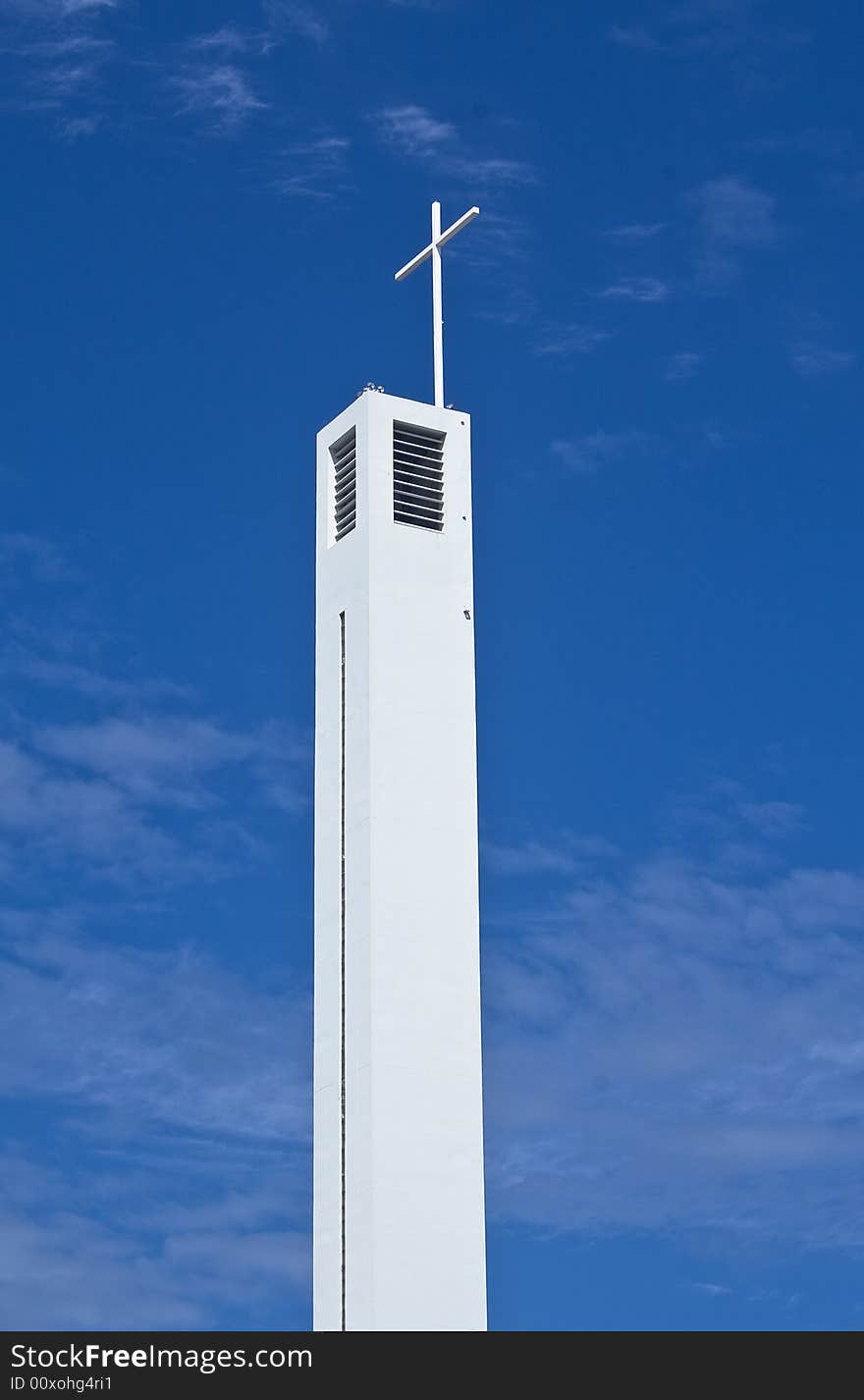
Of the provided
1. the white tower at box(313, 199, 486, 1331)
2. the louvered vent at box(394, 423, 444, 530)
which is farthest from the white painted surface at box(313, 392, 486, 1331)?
the louvered vent at box(394, 423, 444, 530)

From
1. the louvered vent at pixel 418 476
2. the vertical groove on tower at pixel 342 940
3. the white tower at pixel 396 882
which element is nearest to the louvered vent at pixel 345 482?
the white tower at pixel 396 882

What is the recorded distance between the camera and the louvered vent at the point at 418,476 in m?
50.8

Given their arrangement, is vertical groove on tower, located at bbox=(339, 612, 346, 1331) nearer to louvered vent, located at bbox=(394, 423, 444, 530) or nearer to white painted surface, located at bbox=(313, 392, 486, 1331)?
white painted surface, located at bbox=(313, 392, 486, 1331)

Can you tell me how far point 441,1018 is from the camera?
4703 centimetres

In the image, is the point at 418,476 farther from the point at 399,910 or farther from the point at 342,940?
the point at 342,940

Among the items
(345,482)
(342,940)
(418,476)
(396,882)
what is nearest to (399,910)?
(396,882)

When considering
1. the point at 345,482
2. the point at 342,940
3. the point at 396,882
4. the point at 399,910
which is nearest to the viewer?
the point at 399,910

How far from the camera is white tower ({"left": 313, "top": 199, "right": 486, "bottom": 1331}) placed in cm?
4541

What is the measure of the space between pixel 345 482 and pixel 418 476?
1573mm

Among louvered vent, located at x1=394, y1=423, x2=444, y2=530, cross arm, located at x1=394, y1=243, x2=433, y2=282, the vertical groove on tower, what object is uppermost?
cross arm, located at x1=394, y1=243, x2=433, y2=282

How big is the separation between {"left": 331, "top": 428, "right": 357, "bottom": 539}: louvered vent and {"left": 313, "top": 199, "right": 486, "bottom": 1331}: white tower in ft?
0.14

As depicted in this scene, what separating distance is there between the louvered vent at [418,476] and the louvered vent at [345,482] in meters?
0.91

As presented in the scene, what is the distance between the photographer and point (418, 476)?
51250 mm

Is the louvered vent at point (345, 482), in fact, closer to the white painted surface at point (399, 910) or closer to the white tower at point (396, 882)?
the white tower at point (396, 882)
